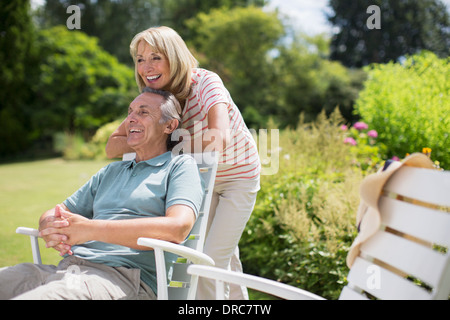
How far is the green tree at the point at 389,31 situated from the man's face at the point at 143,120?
24.5m

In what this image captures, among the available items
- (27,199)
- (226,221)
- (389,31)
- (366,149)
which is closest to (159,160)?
(226,221)

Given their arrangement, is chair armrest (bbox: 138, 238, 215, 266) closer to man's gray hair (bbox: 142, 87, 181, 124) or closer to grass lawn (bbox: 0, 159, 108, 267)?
man's gray hair (bbox: 142, 87, 181, 124)

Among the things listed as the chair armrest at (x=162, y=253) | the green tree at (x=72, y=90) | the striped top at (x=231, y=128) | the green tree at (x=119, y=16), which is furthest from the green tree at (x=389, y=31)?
the chair armrest at (x=162, y=253)

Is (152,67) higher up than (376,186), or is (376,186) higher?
(152,67)

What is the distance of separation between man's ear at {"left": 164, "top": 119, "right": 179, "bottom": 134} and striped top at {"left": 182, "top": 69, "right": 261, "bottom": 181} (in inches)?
4.8

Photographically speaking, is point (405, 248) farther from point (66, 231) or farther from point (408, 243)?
point (66, 231)

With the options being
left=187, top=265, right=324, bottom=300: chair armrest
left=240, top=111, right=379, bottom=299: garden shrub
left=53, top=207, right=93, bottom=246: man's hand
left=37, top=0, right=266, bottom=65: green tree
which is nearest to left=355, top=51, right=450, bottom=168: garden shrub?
left=240, top=111, right=379, bottom=299: garden shrub

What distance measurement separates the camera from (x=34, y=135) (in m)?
19.4

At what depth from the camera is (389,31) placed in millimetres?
26094

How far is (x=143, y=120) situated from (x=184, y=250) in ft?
2.52

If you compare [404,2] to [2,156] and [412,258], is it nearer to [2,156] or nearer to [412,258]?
[2,156]

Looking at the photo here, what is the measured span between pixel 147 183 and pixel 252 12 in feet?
77.6

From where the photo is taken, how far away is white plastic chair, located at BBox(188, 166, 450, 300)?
1253 mm

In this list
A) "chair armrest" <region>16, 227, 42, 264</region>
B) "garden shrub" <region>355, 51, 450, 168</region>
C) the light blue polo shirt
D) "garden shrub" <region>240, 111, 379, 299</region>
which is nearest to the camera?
the light blue polo shirt
